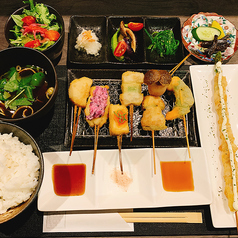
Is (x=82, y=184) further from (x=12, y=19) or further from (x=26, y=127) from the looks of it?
(x=12, y=19)

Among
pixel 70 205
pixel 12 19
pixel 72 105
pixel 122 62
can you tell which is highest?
pixel 12 19

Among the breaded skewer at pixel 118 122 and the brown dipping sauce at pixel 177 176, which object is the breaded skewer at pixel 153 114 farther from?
the brown dipping sauce at pixel 177 176

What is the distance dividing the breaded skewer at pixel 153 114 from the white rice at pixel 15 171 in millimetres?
1404

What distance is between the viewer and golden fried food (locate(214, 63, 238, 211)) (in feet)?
8.21

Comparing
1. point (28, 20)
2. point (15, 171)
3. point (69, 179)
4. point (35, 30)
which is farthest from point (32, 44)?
point (69, 179)

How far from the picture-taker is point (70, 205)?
238cm

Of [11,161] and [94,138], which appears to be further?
[94,138]

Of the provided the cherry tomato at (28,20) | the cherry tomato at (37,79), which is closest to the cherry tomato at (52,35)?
the cherry tomato at (28,20)

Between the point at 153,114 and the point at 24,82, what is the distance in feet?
5.65

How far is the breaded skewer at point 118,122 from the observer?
2.59 m

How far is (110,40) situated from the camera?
10.7ft

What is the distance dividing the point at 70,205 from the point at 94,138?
33.9 inches

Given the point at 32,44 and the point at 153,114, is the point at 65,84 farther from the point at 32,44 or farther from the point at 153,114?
the point at 153,114

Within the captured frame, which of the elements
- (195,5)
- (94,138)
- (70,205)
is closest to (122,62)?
(94,138)
